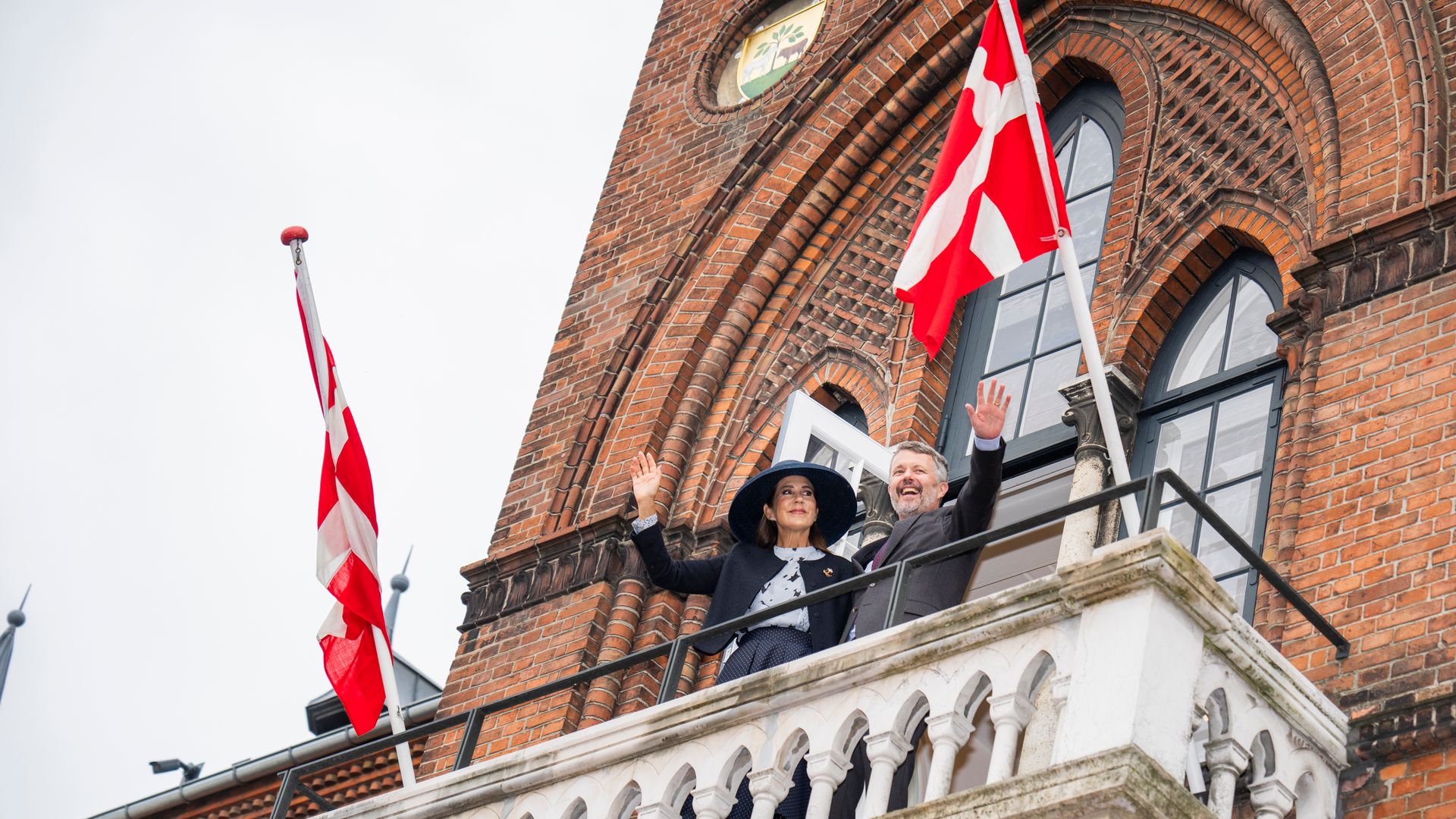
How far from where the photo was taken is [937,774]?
6609 mm

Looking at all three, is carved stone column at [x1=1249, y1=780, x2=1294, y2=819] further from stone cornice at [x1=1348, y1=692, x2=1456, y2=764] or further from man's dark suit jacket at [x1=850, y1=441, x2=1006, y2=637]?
man's dark suit jacket at [x1=850, y1=441, x2=1006, y2=637]

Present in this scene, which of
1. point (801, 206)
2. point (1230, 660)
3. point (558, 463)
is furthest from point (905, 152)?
point (1230, 660)

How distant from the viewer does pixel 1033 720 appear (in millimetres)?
6789

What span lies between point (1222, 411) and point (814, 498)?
233 cm

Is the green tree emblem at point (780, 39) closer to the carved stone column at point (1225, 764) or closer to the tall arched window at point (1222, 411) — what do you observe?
the tall arched window at point (1222, 411)

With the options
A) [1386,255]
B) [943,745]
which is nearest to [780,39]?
[1386,255]

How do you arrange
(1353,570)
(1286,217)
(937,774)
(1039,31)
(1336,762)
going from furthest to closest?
1. (1039,31)
2. (1286,217)
3. (1353,570)
4. (1336,762)
5. (937,774)

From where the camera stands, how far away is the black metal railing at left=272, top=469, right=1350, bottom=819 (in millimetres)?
6812

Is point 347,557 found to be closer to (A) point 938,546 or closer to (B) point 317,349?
(B) point 317,349

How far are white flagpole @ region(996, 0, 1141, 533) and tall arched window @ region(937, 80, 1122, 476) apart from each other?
7.25 feet

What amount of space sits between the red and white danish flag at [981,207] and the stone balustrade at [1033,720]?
5.76 ft

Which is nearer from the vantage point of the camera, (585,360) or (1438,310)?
(1438,310)

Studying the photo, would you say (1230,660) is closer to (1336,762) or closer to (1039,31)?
(1336,762)

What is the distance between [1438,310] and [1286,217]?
1.52m
